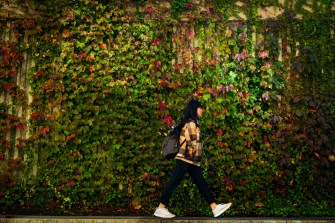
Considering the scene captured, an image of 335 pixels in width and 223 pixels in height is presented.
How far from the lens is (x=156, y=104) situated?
5.86m

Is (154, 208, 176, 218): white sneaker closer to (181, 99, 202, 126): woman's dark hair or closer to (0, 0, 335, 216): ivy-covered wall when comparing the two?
(0, 0, 335, 216): ivy-covered wall

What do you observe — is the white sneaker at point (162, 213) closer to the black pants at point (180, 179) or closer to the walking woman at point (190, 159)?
the walking woman at point (190, 159)

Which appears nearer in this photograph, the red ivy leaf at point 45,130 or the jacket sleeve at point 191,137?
the jacket sleeve at point 191,137

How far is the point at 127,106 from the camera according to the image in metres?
5.82

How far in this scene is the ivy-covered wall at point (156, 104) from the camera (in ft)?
18.7

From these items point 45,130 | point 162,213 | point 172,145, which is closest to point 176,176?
point 172,145

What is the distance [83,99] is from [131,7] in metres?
1.88

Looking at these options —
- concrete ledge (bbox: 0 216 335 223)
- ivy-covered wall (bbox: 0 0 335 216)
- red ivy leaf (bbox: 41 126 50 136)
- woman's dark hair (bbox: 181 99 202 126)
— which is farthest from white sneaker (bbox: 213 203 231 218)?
red ivy leaf (bbox: 41 126 50 136)

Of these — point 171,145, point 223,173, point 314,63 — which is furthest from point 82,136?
point 314,63

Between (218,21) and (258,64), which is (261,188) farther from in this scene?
(218,21)

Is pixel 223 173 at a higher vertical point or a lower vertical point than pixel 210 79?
lower

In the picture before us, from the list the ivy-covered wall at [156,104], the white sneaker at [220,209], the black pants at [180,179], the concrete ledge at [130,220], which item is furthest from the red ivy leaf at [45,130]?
the white sneaker at [220,209]

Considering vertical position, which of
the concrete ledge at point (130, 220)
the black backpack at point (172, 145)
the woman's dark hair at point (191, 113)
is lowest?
the concrete ledge at point (130, 220)

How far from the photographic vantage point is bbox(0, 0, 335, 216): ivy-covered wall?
5688 millimetres
